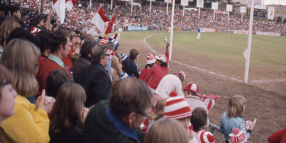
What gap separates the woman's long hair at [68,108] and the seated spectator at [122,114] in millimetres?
596

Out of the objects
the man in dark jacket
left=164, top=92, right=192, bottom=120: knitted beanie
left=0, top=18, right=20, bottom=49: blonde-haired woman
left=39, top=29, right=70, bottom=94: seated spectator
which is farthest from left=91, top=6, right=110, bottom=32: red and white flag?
left=164, top=92, right=192, bottom=120: knitted beanie

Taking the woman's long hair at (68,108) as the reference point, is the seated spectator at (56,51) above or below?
above

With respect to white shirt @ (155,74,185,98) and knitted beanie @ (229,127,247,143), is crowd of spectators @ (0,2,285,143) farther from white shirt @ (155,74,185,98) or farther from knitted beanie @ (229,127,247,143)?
white shirt @ (155,74,185,98)

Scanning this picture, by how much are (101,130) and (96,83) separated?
1530 millimetres

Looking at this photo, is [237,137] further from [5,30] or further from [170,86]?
[5,30]

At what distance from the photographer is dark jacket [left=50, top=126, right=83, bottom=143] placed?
92.9 inches

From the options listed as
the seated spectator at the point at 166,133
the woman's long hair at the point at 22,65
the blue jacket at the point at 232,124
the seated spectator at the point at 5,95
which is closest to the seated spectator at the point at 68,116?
the woman's long hair at the point at 22,65

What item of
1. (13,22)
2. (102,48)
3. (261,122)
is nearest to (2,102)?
(102,48)

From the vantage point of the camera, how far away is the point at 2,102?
1654mm

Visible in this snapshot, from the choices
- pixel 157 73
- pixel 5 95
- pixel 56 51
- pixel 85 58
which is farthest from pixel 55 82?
pixel 157 73

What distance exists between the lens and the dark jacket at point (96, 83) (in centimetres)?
327

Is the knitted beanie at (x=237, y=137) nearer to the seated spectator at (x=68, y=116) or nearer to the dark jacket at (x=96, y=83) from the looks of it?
the dark jacket at (x=96, y=83)

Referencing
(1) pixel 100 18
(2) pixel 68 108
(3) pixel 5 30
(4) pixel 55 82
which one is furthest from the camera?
(1) pixel 100 18

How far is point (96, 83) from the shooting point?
3289 mm
